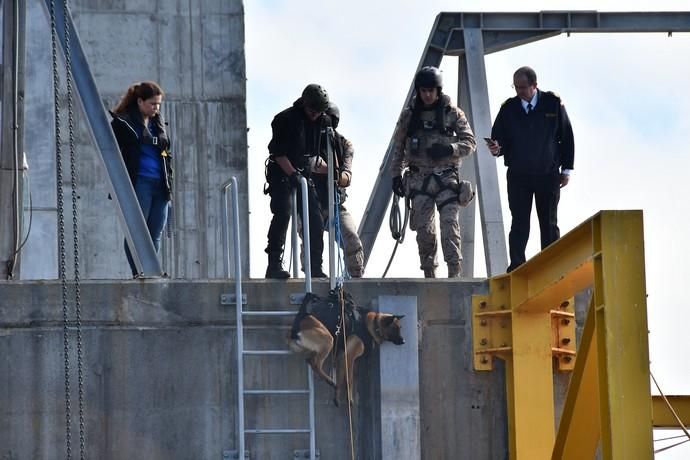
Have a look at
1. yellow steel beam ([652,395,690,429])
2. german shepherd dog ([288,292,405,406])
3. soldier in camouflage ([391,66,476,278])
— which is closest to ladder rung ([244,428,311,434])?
german shepherd dog ([288,292,405,406])

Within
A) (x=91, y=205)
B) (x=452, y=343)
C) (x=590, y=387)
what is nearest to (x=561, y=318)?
(x=452, y=343)

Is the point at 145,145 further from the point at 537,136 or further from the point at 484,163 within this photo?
the point at 484,163

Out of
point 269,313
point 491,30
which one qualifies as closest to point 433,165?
point 269,313

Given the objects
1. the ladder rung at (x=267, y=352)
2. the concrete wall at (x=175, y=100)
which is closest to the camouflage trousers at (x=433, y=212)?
the ladder rung at (x=267, y=352)

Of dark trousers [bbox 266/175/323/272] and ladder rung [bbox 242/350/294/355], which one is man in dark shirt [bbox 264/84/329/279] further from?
ladder rung [bbox 242/350/294/355]

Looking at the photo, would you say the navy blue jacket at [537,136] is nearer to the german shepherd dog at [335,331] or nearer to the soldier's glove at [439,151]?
the soldier's glove at [439,151]

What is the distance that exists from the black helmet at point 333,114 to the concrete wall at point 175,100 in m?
5.78

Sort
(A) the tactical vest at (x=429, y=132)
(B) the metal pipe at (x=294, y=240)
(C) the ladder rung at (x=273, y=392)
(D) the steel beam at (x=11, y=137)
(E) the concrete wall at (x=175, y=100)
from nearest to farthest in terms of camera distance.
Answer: (C) the ladder rung at (x=273, y=392)
(B) the metal pipe at (x=294, y=240)
(D) the steel beam at (x=11, y=137)
(A) the tactical vest at (x=429, y=132)
(E) the concrete wall at (x=175, y=100)

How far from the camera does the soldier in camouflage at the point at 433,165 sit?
16484 millimetres

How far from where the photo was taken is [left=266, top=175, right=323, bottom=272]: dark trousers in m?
16.0

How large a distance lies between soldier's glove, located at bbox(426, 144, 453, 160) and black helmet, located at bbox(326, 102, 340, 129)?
2.60ft

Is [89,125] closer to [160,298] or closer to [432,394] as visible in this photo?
[160,298]

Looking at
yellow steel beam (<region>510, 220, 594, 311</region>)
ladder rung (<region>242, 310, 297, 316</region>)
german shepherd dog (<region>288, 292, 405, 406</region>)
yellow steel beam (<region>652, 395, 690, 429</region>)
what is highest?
yellow steel beam (<region>510, 220, 594, 311</region>)

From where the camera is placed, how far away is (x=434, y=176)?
16562 millimetres
